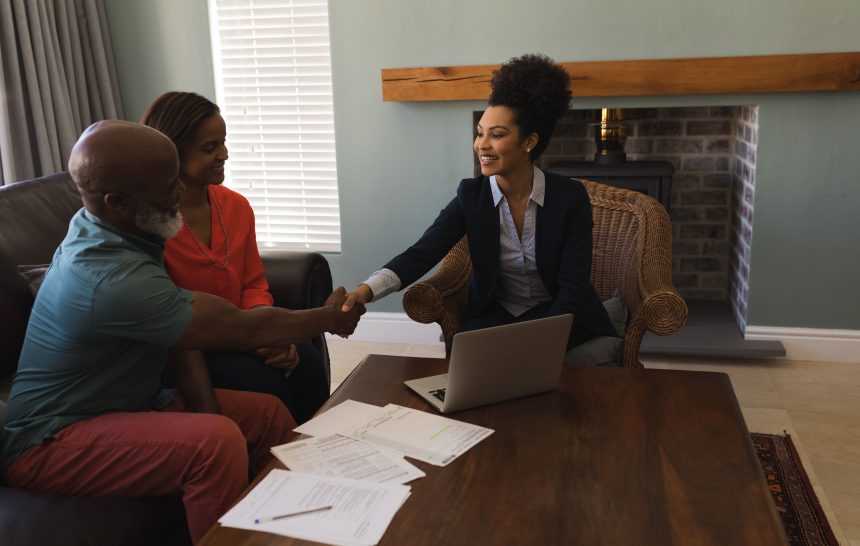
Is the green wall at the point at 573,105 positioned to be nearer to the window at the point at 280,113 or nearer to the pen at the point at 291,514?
the window at the point at 280,113

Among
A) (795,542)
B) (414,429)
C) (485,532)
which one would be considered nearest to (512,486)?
(485,532)

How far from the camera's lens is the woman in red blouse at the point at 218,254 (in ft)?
6.71

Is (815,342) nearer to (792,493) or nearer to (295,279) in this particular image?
(792,493)

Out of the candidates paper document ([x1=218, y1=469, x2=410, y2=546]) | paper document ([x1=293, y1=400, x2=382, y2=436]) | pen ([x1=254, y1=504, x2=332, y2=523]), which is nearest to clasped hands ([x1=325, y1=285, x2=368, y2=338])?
paper document ([x1=293, y1=400, x2=382, y2=436])

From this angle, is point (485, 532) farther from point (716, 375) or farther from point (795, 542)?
point (795, 542)

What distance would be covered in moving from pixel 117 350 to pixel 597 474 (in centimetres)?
94

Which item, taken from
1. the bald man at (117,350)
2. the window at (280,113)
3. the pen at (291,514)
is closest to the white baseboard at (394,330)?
the window at (280,113)

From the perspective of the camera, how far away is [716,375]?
2.00 m

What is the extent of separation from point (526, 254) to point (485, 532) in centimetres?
121

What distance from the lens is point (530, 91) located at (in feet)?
7.75

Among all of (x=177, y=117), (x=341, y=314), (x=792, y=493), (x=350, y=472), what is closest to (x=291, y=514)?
(x=350, y=472)

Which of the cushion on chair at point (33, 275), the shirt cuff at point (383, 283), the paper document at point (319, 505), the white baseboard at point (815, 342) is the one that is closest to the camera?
the paper document at point (319, 505)

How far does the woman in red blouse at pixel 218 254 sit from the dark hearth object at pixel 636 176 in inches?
63.7

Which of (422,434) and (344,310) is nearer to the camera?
(422,434)
